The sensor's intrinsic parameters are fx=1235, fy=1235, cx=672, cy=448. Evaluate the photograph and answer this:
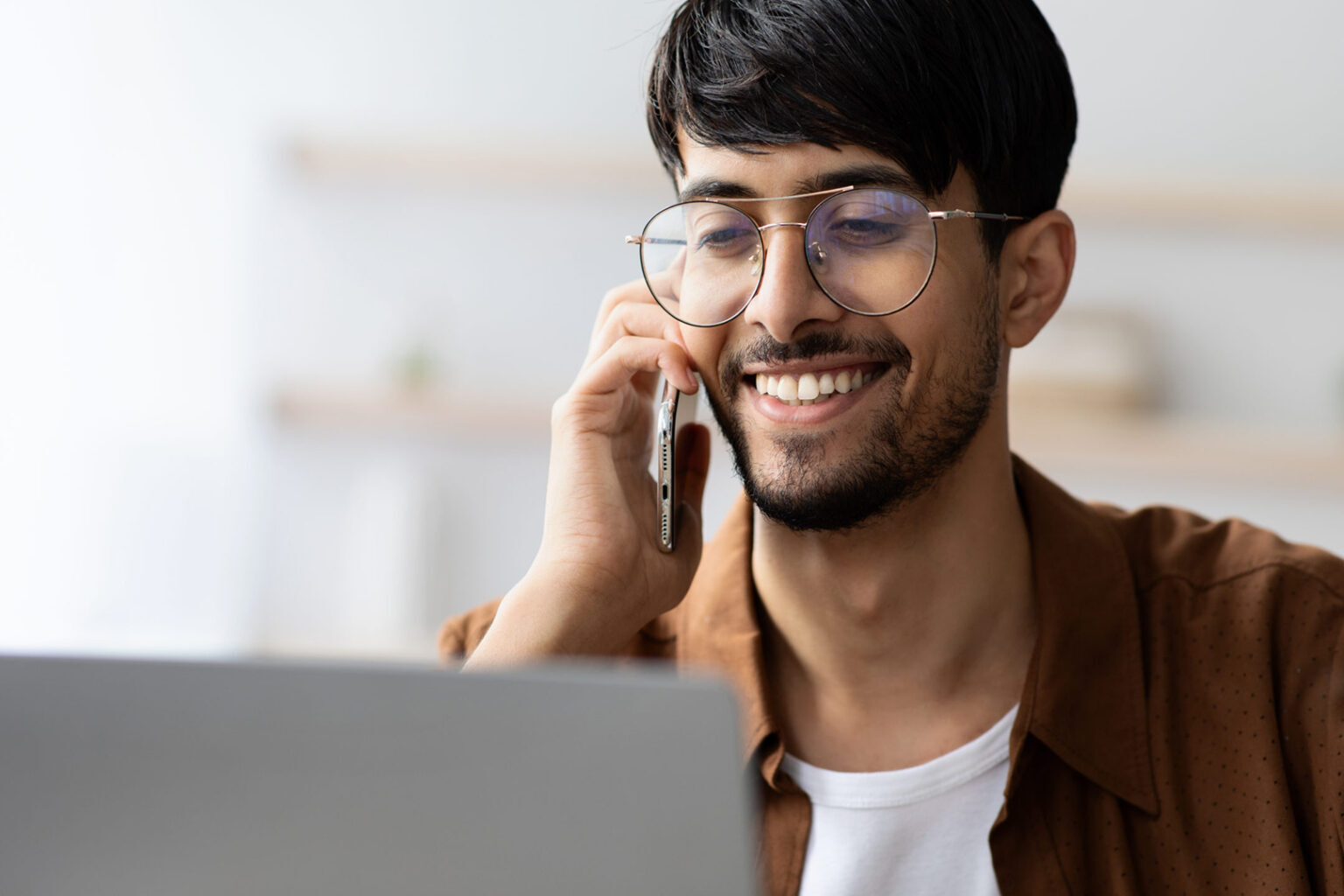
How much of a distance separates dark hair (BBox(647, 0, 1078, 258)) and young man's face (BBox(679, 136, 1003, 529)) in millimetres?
27

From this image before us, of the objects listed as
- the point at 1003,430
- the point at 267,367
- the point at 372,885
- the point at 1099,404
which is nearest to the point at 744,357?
the point at 1003,430

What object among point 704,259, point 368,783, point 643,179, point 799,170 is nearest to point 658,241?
point 704,259

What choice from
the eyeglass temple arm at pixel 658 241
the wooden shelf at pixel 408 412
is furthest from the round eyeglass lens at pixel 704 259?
the wooden shelf at pixel 408 412

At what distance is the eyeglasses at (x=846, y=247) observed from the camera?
133cm

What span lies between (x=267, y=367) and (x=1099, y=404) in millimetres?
1895

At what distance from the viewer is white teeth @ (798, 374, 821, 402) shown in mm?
1386

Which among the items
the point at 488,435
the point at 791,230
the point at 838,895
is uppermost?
the point at 791,230

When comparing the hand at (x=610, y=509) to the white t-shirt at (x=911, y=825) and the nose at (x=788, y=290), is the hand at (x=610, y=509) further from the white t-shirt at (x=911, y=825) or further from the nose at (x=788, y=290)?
the white t-shirt at (x=911, y=825)

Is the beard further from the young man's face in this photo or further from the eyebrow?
the eyebrow

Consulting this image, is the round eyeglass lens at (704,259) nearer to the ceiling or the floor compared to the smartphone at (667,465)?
nearer to the ceiling

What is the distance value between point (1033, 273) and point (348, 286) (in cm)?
181

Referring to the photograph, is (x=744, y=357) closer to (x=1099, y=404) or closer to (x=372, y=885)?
(x=372, y=885)

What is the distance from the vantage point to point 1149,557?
1.50 metres

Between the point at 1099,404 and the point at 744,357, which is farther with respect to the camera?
the point at 1099,404
